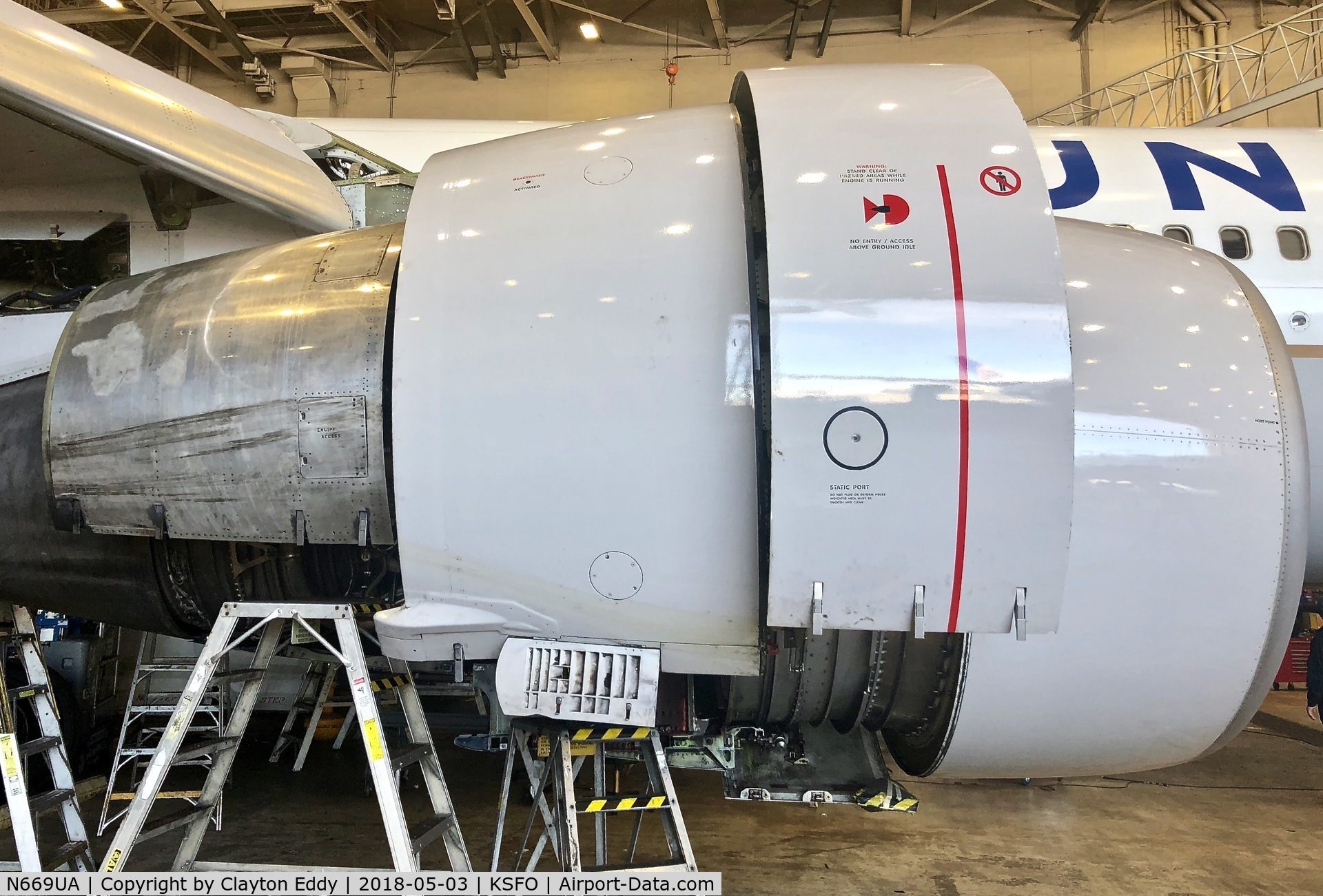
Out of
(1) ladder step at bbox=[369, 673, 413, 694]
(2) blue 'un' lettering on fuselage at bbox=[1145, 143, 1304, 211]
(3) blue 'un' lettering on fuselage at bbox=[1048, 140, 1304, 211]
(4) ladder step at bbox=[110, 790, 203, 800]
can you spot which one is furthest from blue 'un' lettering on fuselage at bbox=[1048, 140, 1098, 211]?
(4) ladder step at bbox=[110, 790, 203, 800]

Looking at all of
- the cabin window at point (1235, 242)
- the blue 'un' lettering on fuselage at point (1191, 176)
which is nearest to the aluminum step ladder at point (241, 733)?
the blue 'un' lettering on fuselage at point (1191, 176)

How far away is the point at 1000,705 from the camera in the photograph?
269 cm

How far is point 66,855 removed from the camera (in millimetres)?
3787

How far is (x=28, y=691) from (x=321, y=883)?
2273 mm

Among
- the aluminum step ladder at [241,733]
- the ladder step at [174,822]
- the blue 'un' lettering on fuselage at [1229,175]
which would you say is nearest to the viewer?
the aluminum step ladder at [241,733]

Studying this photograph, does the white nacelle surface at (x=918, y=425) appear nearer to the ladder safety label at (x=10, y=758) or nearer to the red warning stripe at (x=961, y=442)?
the red warning stripe at (x=961, y=442)

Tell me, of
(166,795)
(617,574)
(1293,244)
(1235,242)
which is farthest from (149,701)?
(1293,244)

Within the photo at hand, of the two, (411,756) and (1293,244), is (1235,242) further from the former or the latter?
(411,756)

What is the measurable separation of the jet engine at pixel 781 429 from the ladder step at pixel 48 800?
1.65m

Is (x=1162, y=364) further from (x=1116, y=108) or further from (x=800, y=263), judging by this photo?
(x=1116, y=108)

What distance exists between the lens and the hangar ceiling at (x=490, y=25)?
543 inches

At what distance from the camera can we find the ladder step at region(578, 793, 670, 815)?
3.38 meters

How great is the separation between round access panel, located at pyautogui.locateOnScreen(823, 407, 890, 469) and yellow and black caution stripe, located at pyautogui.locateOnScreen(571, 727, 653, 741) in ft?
5.32

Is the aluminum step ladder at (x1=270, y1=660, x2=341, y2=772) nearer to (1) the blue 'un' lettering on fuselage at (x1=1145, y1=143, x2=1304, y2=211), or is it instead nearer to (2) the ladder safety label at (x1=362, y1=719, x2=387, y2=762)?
(2) the ladder safety label at (x1=362, y1=719, x2=387, y2=762)
